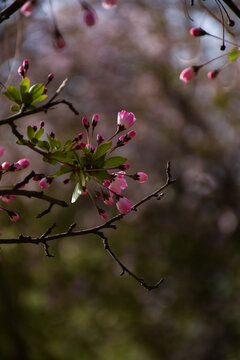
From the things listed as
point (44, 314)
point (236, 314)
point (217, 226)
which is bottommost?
point (236, 314)

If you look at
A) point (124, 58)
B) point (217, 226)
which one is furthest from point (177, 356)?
point (124, 58)

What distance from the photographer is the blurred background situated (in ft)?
17.1

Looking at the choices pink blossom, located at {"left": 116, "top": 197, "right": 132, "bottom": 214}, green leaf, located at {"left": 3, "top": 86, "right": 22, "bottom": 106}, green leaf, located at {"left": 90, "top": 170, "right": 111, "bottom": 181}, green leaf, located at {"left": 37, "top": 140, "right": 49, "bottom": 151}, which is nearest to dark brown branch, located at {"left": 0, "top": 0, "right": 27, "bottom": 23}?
green leaf, located at {"left": 3, "top": 86, "right": 22, "bottom": 106}

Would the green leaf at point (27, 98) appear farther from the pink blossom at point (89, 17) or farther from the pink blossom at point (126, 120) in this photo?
the pink blossom at point (89, 17)

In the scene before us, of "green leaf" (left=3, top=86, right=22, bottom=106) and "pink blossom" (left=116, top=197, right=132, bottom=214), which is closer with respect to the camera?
"green leaf" (left=3, top=86, right=22, bottom=106)

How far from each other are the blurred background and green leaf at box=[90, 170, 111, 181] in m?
3.29

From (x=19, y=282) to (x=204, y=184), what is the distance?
7.78 ft

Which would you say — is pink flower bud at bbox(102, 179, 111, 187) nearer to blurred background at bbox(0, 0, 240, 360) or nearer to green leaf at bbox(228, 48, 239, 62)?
green leaf at bbox(228, 48, 239, 62)

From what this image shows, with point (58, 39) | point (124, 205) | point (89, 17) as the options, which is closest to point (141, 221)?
point (89, 17)

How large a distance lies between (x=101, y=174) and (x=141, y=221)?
4771 millimetres

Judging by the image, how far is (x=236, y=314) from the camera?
5430 mm

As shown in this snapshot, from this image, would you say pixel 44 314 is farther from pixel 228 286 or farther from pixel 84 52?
pixel 84 52

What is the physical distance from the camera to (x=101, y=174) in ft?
4.05

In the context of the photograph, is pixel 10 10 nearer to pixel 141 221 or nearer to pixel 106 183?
pixel 106 183
